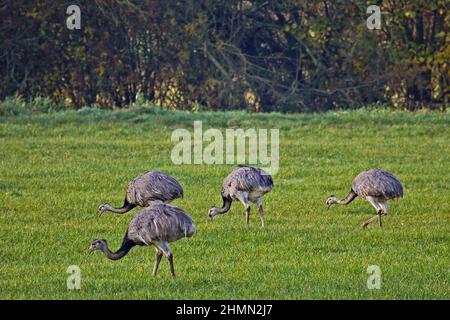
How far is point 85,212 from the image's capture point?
1521 cm

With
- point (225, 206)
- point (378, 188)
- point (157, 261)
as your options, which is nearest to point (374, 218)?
point (378, 188)

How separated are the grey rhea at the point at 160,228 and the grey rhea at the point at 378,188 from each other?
3.36 m

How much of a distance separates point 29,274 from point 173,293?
168 cm

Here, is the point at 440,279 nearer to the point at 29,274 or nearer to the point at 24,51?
the point at 29,274

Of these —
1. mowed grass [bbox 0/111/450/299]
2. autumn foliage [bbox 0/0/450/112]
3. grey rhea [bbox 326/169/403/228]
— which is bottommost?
mowed grass [bbox 0/111/450/299]

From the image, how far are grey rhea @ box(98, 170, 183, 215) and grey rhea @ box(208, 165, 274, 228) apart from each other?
0.89 meters

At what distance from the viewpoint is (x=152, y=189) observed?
1377 centimetres

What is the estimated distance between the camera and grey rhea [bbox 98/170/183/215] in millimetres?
13695

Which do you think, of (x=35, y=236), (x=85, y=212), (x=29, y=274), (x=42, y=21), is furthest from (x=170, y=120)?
(x=29, y=274)

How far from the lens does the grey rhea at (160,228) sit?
36.8 ft

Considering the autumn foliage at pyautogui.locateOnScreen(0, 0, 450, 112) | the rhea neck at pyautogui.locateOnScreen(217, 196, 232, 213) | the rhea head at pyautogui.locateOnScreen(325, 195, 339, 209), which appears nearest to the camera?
the rhea neck at pyautogui.locateOnScreen(217, 196, 232, 213)

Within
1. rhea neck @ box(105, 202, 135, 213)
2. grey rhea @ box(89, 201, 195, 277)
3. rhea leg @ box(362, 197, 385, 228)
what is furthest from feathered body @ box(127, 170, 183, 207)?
rhea leg @ box(362, 197, 385, 228)

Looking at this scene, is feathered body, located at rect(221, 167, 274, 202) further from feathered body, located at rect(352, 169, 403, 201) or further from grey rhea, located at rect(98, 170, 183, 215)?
feathered body, located at rect(352, 169, 403, 201)

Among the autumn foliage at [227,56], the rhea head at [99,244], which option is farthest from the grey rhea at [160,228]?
the autumn foliage at [227,56]
